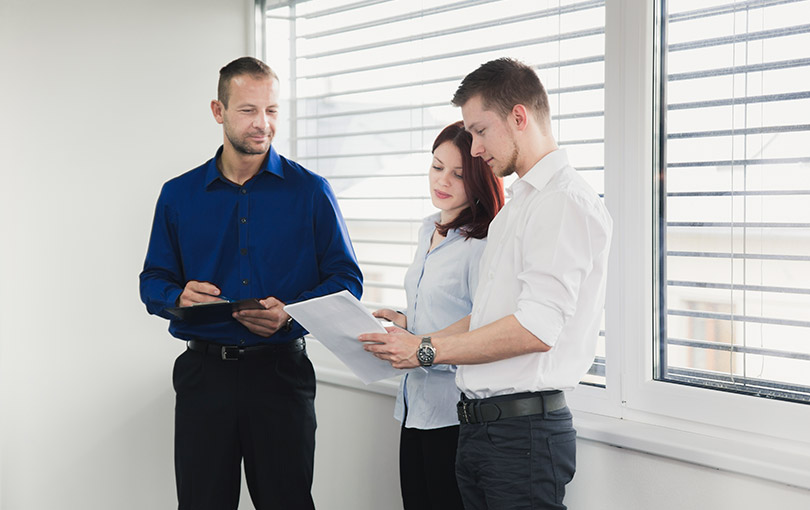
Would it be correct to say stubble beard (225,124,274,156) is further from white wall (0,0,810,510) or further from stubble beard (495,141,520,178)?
white wall (0,0,810,510)

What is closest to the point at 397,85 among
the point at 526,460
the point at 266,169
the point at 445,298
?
the point at 266,169

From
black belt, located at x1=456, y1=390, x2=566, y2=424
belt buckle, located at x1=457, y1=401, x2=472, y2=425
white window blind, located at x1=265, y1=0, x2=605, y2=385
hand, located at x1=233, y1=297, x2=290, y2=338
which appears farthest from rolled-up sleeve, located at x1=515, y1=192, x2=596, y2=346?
hand, located at x1=233, y1=297, x2=290, y2=338

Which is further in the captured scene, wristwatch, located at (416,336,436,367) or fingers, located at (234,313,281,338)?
Result: fingers, located at (234,313,281,338)

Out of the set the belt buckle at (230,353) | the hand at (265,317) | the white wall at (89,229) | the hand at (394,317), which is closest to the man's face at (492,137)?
the hand at (394,317)

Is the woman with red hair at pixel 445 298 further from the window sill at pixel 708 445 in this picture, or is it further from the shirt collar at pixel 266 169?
the shirt collar at pixel 266 169

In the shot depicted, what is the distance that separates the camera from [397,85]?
2.65 metres

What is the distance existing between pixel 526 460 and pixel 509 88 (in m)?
0.80

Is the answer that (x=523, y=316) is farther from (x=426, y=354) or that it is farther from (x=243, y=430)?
(x=243, y=430)

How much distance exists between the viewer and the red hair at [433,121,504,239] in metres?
1.92

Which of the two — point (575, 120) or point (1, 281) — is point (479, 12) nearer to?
point (575, 120)

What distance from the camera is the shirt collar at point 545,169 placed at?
154cm

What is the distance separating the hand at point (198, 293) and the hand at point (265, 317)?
0.29 ft

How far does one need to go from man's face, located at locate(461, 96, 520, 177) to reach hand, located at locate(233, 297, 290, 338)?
739 mm

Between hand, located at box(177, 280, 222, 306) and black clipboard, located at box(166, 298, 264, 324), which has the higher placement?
hand, located at box(177, 280, 222, 306)
